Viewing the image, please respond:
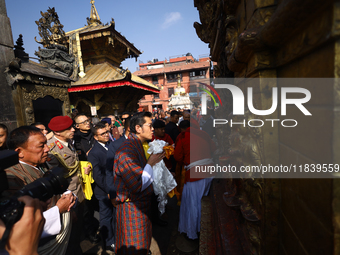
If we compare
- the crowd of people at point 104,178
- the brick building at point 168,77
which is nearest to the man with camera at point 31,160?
the crowd of people at point 104,178

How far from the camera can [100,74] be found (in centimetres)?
841

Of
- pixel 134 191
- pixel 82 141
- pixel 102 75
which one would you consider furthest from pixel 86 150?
pixel 102 75

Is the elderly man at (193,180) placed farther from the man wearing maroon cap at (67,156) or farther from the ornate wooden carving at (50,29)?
the ornate wooden carving at (50,29)

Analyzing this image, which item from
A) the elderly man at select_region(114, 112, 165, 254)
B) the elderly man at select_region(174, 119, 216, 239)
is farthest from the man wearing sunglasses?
the elderly man at select_region(174, 119, 216, 239)

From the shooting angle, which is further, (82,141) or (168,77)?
(168,77)

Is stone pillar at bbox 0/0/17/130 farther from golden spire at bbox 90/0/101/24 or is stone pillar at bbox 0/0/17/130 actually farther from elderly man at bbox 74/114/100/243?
golden spire at bbox 90/0/101/24

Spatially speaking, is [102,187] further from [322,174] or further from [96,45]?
[96,45]

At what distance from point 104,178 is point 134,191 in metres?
1.31

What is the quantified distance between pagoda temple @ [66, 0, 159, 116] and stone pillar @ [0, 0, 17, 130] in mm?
2743

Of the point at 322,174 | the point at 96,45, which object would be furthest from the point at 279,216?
the point at 96,45

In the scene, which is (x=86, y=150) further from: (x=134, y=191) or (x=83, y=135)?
(x=134, y=191)

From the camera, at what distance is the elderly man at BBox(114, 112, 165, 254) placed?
2021 mm

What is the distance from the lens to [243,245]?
156 centimetres

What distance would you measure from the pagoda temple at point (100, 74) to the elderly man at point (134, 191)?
5880 millimetres
